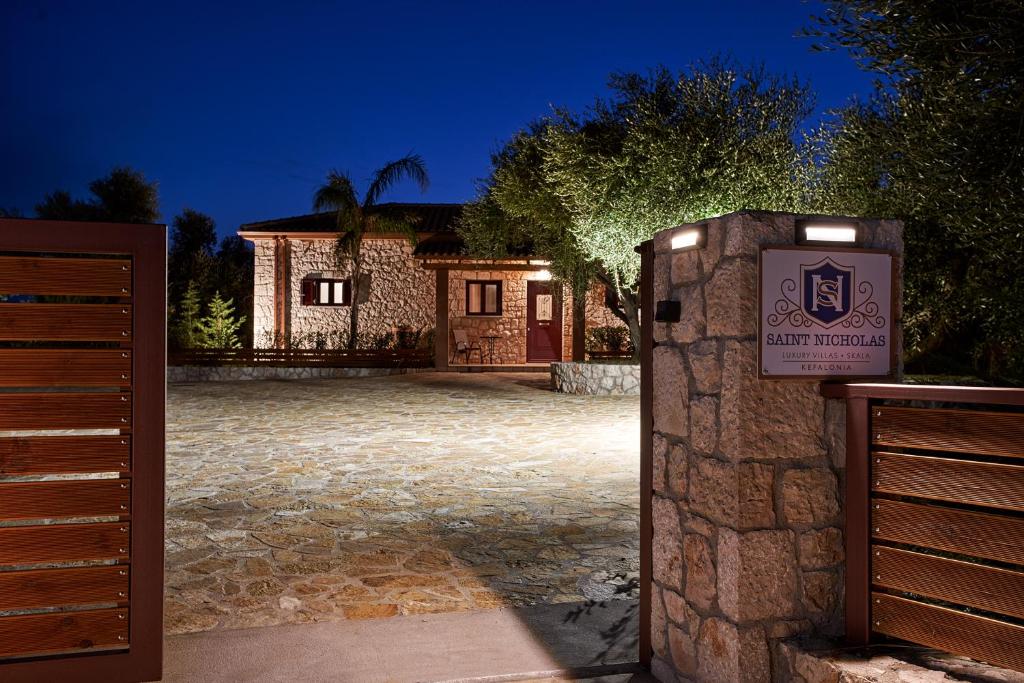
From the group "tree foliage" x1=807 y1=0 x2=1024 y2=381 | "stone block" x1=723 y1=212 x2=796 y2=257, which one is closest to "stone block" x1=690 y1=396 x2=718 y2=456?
"stone block" x1=723 y1=212 x2=796 y2=257

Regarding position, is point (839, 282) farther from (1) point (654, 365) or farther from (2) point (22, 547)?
(2) point (22, 547)

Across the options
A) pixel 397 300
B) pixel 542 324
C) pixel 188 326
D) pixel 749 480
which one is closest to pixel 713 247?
pixel 749 480

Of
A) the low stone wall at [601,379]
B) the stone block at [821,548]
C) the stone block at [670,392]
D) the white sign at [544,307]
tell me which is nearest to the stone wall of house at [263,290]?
the white sign at [544,307]

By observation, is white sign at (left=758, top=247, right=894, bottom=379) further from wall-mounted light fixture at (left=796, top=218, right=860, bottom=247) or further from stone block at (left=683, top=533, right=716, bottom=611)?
stone block at (left=683, top=533, right=716, bottom=611)

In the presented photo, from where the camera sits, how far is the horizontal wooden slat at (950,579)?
92.5 inches

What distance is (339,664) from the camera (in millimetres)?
3232

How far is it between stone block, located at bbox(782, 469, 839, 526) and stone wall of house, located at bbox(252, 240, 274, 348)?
2178 centimetres

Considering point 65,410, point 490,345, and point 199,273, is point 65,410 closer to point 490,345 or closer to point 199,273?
point 490,345

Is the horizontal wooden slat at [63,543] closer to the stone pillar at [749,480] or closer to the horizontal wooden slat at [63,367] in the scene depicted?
the horizontal wooden slat at [63,367]

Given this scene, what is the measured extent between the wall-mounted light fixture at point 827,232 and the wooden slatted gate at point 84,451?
2.55m

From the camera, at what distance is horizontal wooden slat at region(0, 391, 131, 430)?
2.91 meters

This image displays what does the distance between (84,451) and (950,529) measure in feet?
10.6

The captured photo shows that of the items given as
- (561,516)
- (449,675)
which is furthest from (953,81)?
(449,675)

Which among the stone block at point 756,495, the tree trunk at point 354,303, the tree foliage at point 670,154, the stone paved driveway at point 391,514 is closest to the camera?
the stone block at point 756,495
